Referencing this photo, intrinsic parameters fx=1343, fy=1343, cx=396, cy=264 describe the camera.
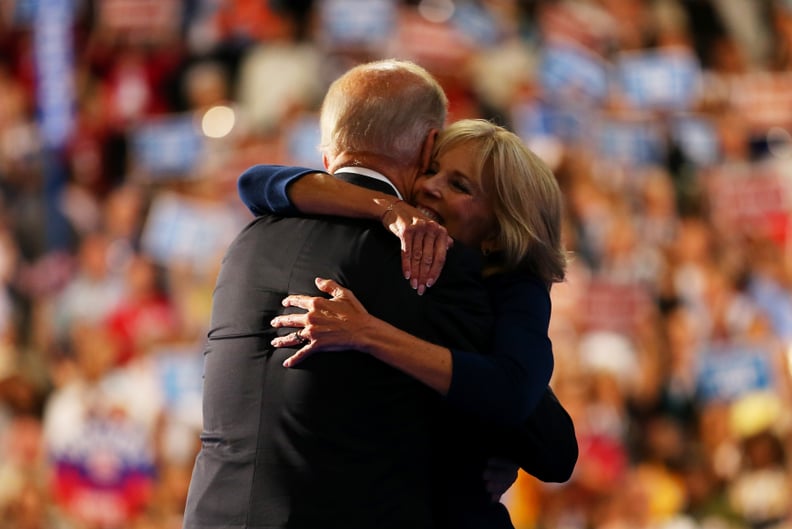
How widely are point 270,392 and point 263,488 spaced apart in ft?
0.40

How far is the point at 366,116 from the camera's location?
1.84 metres

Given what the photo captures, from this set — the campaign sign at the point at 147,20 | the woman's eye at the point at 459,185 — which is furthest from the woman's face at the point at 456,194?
the campaign sign at the point at 147,20

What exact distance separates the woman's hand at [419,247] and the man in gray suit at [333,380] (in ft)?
0.06

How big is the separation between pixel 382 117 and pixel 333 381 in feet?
1.26

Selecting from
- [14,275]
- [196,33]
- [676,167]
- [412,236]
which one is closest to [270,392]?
[412,236]

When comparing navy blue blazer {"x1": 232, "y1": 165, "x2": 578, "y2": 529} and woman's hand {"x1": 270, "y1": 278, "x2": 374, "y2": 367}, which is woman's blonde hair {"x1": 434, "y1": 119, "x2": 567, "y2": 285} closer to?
navy blue blazer {"x1": 232, "y1": 165, "x2": 578, "y2": 529}

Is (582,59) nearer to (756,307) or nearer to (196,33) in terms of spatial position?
(756,307)

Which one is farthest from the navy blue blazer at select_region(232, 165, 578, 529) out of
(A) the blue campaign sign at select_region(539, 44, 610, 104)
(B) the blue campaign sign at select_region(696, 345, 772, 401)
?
(A) the blue campaign sign at select_region(539, 44, 610, 104)

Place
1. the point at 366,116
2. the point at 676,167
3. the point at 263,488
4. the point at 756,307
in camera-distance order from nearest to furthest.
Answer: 1. the point at 263,488
2. the point at 366,116
3. the point at 756,307
4. the point at 676,167

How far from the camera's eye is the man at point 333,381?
1.67m

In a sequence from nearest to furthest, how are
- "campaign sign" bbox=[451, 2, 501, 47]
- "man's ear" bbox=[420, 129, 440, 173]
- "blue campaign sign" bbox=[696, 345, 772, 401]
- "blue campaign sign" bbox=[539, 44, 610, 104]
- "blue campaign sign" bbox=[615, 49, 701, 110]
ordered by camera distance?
1. "man's ear" bbox=[420, 129, 440, 173]
2. "blue campaign sign" bbox=[696, 345, 772, 401]
3. "blue campaign sign" bbox=[539, 44, 610, 104]
4. "blue campaign sign" bbox=[615, 49, 701, 110]
5. "campaign sign" bbox=[451, 2, 501, 47]

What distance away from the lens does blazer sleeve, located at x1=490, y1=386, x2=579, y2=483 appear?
1844 millimetres

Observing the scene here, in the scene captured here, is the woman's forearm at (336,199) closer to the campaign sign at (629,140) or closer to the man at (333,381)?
the man at (333,381)

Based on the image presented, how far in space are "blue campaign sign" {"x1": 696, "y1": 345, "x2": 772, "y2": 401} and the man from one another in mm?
3601
